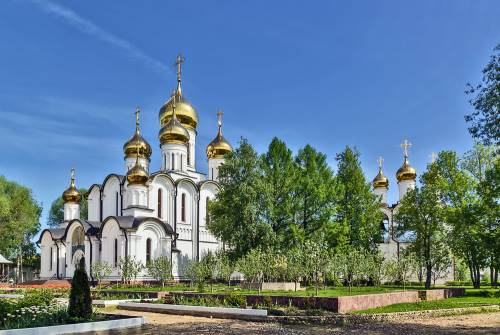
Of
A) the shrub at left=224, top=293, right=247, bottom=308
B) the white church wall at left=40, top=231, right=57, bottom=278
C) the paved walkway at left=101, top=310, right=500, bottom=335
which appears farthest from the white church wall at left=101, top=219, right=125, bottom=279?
the paved walkway at left=101, top=310, right=500, bottom=335

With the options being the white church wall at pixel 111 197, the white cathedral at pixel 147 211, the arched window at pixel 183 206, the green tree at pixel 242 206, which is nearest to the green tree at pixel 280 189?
the green tree at pixel 242 206

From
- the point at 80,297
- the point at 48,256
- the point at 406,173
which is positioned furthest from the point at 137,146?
the point at 80,297

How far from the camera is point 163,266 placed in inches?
1227

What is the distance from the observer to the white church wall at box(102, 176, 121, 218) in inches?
1704

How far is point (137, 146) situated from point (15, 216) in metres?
20.1

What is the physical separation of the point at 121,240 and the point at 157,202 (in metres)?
5.03

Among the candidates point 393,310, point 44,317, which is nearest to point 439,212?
point 393,310

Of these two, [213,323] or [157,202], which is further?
[157,202]

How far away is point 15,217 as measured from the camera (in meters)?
55.7

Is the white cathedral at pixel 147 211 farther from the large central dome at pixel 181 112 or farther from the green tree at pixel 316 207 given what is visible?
the green tree at pixel 316 207

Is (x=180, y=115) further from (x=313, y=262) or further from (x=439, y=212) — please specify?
(x=313, y=262)

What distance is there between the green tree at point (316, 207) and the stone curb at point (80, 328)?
61.5ft

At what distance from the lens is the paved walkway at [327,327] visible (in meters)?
14.3

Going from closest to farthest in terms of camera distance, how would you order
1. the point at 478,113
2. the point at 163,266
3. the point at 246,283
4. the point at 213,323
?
the point at 478,113 < the point at 213,323 < the point at 246,283 < the point at 163,266
